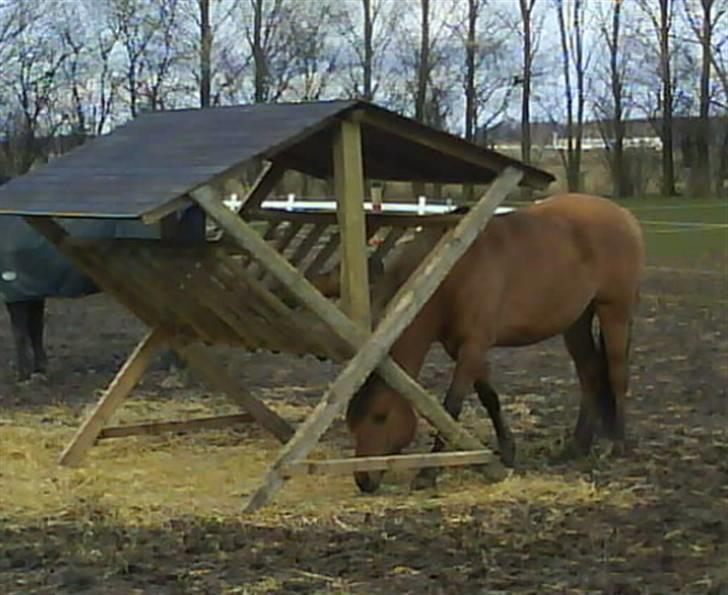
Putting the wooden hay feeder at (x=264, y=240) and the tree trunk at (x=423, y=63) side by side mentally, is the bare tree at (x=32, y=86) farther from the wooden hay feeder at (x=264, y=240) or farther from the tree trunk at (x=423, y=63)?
the wooden hay feeder at (x=264, y=240)

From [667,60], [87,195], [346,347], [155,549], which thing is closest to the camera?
[155,549]

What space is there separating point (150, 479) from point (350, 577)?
7.07ft

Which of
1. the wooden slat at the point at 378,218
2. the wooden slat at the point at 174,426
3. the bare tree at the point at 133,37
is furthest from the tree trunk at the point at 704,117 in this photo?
the wooden slat at the point at 378,218

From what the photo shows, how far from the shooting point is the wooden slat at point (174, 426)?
758 centimetres

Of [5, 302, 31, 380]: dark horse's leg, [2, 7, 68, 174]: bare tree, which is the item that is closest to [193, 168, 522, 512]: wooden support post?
[5, 302, 31, 380]: dark horse's leg

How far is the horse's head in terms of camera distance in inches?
259

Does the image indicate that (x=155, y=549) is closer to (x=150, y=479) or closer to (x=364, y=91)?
(x=150, y=479)

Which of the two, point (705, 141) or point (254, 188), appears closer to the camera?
point (254, 188)

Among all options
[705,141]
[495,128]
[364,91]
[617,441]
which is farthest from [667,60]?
[617,441]

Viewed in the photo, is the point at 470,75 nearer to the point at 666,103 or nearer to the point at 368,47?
the point at 368,47

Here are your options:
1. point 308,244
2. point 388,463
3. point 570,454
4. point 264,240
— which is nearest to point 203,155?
point 264,240

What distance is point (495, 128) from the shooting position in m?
51.8

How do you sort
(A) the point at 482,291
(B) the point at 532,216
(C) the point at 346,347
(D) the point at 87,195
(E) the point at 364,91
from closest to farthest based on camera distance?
(D) the point at 87,195
(C) the point at 346,347
(A) the point at 482,291
(B) the point at 532,216
(E) the point at 364,91

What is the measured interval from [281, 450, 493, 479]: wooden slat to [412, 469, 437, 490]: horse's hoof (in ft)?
0.36
